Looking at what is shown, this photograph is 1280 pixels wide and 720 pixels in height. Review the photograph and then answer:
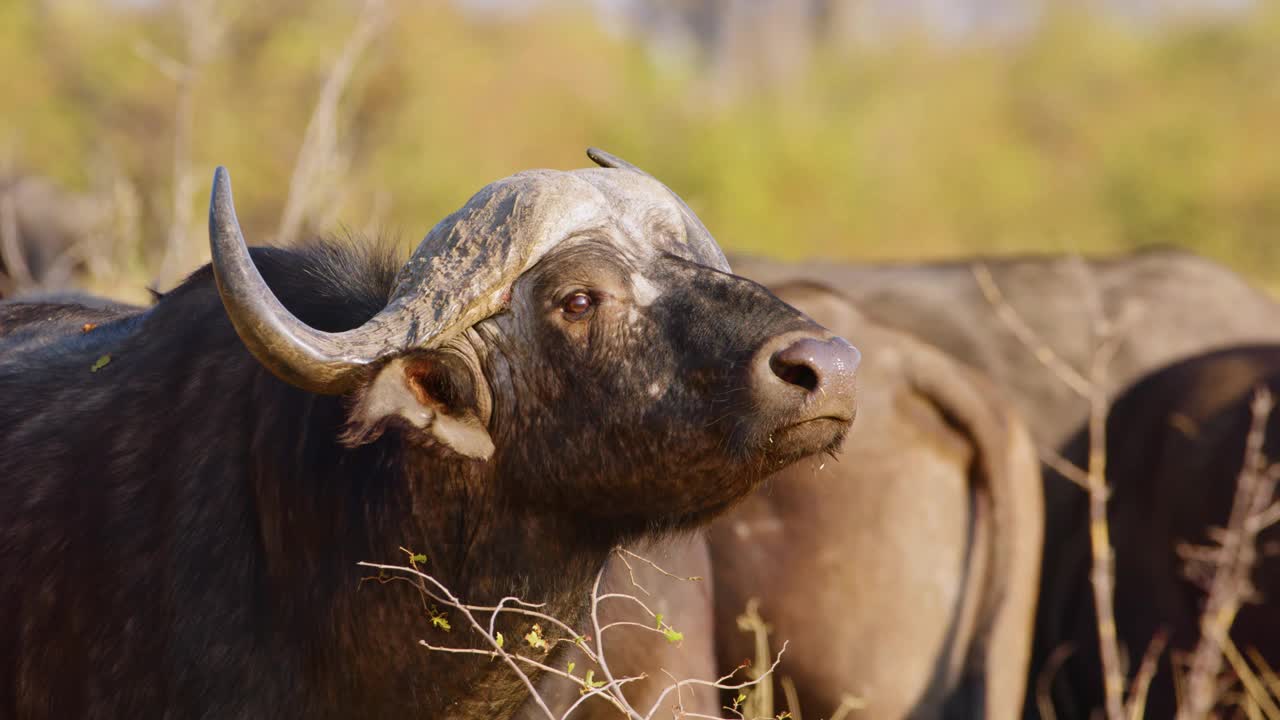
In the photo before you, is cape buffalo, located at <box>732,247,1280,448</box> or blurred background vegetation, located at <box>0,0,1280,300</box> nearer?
cape buffalo, located at <box>732,247,1280,448</box>

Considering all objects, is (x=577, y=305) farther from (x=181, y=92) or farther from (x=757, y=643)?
(x=181, y=92)

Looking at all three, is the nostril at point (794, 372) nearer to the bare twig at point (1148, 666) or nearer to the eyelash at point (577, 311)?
the eyelash at point (577, 311)

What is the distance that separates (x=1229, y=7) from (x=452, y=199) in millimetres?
23782

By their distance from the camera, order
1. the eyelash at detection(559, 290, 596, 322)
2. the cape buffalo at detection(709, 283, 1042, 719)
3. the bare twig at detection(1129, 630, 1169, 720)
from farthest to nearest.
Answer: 1. the bare twig at detection(1129, 630, 1169, 720)
2. the cape buffalo at detection(709, 283, 1042, 719)
3. the eyelash at detection(559, 290, 596, 322)

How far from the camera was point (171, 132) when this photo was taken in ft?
63.5

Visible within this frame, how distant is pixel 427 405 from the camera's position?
2928 mm

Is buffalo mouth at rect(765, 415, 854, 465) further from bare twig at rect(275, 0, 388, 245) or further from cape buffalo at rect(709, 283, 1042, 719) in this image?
bare twig at rect(275, 0, 388, 245)

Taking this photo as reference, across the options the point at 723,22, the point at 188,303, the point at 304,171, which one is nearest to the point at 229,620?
the point at 188,303

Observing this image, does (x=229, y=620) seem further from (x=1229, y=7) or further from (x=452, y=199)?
(x=1229, y=7)

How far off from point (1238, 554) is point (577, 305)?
10.2ft

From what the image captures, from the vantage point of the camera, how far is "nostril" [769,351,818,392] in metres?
2.75

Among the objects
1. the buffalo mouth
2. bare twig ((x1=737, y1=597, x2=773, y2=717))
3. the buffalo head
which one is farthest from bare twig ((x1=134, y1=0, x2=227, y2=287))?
the buffalo mouth

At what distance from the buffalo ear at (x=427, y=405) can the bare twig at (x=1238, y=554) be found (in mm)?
2440

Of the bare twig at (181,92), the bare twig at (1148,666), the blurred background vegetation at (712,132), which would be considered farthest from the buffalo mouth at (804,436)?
the blurred background vegetation at (712,132)
